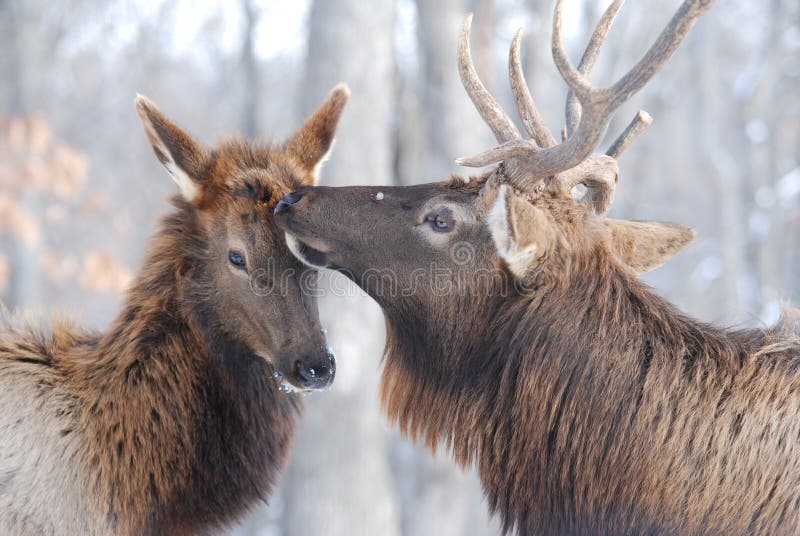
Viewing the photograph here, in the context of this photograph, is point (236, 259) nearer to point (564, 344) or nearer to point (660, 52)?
point (564, 344)

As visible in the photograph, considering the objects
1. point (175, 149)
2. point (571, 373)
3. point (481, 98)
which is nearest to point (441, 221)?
point (481, 98)

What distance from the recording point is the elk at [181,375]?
4.18 meters

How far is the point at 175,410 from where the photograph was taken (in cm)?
441

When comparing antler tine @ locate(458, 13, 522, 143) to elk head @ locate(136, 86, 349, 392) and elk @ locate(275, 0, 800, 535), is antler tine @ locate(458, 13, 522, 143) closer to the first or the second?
elk @ locate(275, 0, 800, 535)

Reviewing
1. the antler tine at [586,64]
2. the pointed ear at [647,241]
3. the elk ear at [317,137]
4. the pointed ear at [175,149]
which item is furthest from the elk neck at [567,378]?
the pointed ear at [175,149]

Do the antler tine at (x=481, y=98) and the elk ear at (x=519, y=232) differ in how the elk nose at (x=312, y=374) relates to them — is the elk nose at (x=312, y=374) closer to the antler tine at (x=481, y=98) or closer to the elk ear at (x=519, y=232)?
the elk ear at (x=519, y=232)

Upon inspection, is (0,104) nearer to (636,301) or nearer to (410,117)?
(410,117)

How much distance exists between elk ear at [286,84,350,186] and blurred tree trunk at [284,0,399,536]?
4.38 meters

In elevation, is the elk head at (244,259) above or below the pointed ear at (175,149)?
below

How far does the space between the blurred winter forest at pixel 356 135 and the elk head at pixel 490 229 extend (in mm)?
779

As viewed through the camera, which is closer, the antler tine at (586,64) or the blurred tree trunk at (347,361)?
the antler tine at (586,64)

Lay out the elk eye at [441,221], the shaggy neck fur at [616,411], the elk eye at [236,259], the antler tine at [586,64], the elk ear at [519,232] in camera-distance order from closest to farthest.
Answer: the shaggy neck fur at [616,411] → the elk ear at [519,232] → the elk eye at [441,221] → the antler tine at [586,64] → the elk eye at [236,259]

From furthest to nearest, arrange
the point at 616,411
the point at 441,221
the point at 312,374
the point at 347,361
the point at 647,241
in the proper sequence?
the point at 347,361 < the point at 647,241 < the point at 312,374 < the point at 441,221 < the point at 616,411

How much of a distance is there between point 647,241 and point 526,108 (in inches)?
36.0
